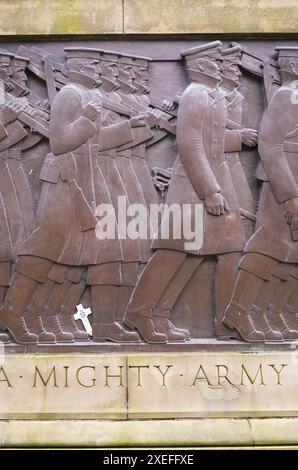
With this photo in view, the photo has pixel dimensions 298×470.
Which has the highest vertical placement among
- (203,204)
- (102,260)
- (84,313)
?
(203,204)

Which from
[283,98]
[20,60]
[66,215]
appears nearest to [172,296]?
[66,215]

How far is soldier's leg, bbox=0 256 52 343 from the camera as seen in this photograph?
241 inches

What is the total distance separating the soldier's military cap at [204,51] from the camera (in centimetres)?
623

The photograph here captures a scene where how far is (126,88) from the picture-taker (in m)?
6.27

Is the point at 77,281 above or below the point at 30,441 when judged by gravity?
above

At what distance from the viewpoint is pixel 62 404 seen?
19.8 feet

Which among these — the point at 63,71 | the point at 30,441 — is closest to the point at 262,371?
the point at 30,441

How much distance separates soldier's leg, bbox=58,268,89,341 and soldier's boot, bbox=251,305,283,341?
1.64 m

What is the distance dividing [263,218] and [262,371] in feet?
4.79

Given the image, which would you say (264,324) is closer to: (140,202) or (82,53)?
(140,202)

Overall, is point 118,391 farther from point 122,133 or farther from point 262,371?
point 122,133

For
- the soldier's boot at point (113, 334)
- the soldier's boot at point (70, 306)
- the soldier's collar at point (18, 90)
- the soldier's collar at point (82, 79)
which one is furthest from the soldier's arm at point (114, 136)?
the soldier's boot at point (113, 334)

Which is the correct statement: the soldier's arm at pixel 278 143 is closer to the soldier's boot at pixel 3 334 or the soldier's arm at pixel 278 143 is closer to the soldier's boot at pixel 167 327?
the soldier's boot at pixel 167 327

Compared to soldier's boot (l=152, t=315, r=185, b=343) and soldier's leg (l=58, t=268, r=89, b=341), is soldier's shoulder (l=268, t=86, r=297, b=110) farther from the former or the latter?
soldier's leg (l=58, t=268, r=89, b=341)
